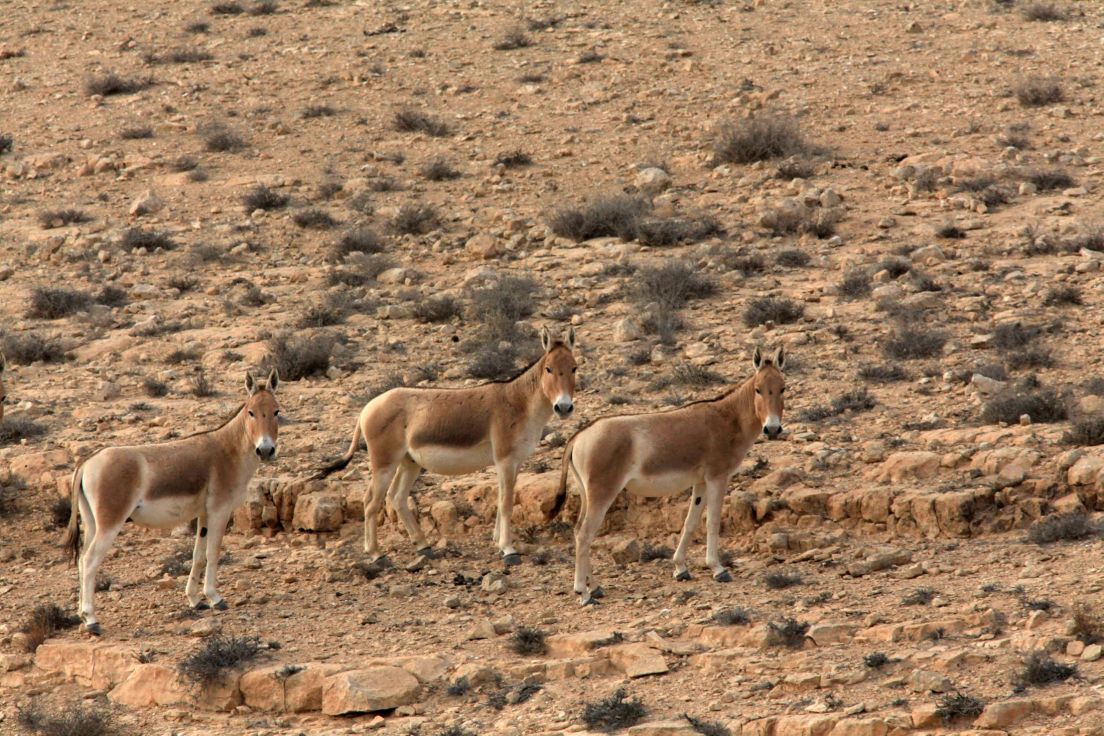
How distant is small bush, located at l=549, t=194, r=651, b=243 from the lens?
2325 cm

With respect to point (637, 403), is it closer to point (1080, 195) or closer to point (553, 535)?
point (553, 535)

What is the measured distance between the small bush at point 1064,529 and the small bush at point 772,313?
6464 millimetres

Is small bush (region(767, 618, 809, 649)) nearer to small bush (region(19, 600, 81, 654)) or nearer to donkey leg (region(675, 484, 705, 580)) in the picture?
donkey leg (region(675, 484, 705, 580))

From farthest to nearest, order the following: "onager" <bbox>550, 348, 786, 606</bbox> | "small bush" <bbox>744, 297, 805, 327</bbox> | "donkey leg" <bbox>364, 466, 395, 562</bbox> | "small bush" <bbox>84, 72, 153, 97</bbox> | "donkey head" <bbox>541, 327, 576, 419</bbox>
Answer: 1. "small bush" <bbox>84, 72, 153, 97</bbox>
2. "small bush" <bbox>744, 297, 805, 327</bbox>
3. "donkey leg" <bbox>364, 466, 395, 562</bbox>
4. "donkey head" <bbox>541, 327, 576, 419</bbox>
5. "onager" <bbox>550, 348, 786, 606</bbox>

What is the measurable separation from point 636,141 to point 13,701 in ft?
55.9

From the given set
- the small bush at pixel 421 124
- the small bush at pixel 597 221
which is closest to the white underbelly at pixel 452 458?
the small bush at pixel 597 221

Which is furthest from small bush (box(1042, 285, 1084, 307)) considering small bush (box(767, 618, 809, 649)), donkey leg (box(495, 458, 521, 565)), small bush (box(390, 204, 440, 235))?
small bush (box(390, 204, 440, 235))

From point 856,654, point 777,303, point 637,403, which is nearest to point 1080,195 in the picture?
point 777,303

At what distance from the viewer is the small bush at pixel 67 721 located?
11641 mm

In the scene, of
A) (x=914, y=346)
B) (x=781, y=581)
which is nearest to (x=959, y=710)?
(x=781, y=581)

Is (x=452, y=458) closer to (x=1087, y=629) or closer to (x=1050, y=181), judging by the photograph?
(x=1087, y=629)

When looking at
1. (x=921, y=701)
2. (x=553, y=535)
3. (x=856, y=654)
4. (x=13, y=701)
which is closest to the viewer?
(x=921, y=701)

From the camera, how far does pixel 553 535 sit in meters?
15.3

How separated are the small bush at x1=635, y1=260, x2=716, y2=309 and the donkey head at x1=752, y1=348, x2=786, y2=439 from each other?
5.78 meters
